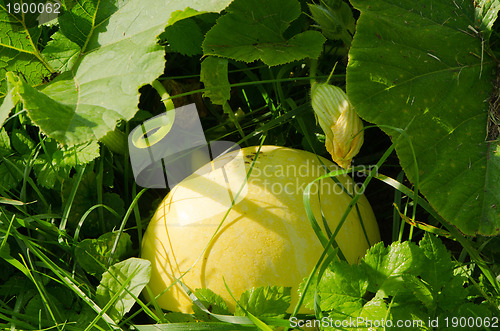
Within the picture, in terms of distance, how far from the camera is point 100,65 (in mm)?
1630

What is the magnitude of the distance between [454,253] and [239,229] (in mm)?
755

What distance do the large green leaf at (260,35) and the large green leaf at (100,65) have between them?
8.3 inches

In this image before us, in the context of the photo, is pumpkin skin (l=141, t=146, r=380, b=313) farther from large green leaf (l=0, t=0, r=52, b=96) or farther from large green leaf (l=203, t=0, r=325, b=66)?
large green leaf (l=0, t=0, r=52, b=96)

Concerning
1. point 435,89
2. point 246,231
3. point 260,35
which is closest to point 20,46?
point 260,35

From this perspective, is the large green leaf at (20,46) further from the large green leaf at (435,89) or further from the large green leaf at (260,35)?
the large green leaf at (435,89)

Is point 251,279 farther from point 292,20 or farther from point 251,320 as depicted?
point 292,20

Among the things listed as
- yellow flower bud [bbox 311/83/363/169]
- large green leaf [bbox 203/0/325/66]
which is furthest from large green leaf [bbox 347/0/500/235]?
large green leaf [bbox 203/0/325/66]

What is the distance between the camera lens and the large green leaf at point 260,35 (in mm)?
1700

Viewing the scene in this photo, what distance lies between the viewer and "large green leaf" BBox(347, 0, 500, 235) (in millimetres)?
1536

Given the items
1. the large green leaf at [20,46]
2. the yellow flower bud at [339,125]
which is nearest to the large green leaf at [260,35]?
the yellow flower bud at [339,125]

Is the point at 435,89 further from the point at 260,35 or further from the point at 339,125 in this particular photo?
the point at 260,35

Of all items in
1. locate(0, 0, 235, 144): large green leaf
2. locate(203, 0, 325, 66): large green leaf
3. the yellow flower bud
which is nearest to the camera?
locate(0, 0, 235, 144): large green leaf

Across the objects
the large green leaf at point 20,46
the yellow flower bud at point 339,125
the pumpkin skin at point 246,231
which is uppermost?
the large green leaf at point 20,46

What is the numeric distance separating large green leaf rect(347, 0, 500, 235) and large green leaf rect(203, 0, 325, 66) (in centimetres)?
20
